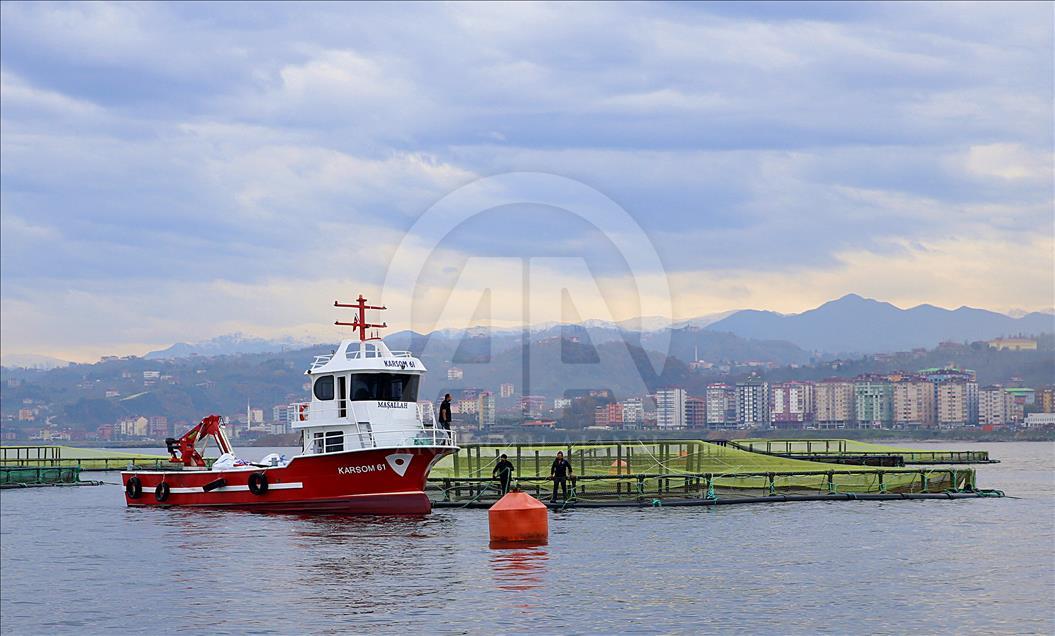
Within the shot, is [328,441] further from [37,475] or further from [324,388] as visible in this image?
[37,475]

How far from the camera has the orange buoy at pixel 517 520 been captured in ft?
144

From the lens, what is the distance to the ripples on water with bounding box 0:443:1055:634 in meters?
30.4

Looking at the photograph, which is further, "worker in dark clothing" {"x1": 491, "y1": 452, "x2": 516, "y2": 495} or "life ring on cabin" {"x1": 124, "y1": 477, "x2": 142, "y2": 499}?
"life ring on cabin" {"x1": 124, "y1": 477, "x2": 142, "y2": 499}

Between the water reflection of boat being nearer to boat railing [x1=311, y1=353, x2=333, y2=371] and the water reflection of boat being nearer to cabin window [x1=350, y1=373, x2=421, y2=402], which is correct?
cabin window [x1=350, y1=373, x2=421, y2=402]

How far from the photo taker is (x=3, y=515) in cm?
6644

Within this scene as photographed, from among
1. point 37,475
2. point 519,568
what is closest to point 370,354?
point 519,568

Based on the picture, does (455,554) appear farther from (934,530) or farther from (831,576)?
(934,530)

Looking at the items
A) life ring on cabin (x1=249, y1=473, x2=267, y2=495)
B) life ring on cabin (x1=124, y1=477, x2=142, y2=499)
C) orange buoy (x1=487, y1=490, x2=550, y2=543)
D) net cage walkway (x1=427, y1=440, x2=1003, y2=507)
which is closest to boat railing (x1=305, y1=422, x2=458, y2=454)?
life ring on cabin (x1=249, y1=473, x2=267, y2=495)

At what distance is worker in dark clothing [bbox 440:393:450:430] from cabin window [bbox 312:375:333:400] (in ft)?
18.1

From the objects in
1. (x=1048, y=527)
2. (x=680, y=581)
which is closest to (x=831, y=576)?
(x=680, y=581)

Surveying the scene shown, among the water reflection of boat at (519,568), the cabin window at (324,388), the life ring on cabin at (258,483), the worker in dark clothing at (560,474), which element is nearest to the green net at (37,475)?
the life ring on cabin at (258,483)

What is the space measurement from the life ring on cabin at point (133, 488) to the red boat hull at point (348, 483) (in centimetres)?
988

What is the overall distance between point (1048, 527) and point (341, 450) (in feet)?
103

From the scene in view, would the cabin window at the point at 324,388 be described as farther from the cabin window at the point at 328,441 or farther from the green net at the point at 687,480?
the green net at the point at 687,480
